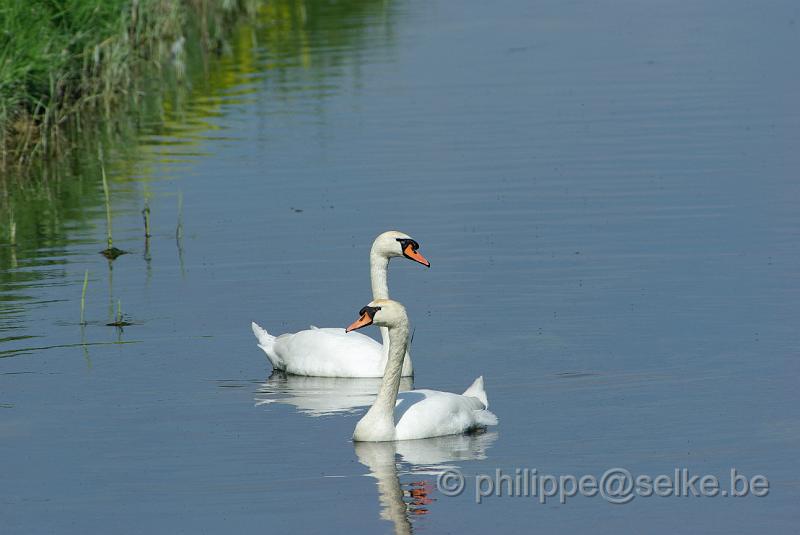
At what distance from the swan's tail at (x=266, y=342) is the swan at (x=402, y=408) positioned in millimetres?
2104

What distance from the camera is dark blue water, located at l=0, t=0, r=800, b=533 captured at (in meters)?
10.9

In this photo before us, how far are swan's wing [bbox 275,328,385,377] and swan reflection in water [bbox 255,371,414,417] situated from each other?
0.08 metres

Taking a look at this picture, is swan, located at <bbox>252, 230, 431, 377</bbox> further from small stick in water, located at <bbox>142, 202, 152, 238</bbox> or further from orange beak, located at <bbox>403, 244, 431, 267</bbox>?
small stick in water, located at <bbox>142, 202, 152, 238</bbox>

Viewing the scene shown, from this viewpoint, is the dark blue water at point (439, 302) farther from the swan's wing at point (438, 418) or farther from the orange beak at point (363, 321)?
the orange beak at point (363, 321)

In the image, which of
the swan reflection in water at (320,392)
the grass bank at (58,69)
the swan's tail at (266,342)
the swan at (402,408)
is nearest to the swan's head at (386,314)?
the swan at (402,408)


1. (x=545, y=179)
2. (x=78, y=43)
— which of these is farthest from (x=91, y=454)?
(x=78, y=43)

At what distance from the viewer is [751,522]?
32.4 ft

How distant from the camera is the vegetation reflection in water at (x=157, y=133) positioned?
18641 millimetres

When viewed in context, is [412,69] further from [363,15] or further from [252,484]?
[252,484]

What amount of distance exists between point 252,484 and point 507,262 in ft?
21.8

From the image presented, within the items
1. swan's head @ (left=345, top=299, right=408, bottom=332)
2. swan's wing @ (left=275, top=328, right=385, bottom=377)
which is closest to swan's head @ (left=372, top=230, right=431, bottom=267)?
swan's wing @ (left=275, top=328, right=385, bottom=377)

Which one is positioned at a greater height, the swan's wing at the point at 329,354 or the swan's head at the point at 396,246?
the swan's head at the point at 396,246

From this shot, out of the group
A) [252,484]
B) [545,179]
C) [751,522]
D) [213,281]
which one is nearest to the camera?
[751,522]

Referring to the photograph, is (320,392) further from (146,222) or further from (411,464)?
(146,222)
